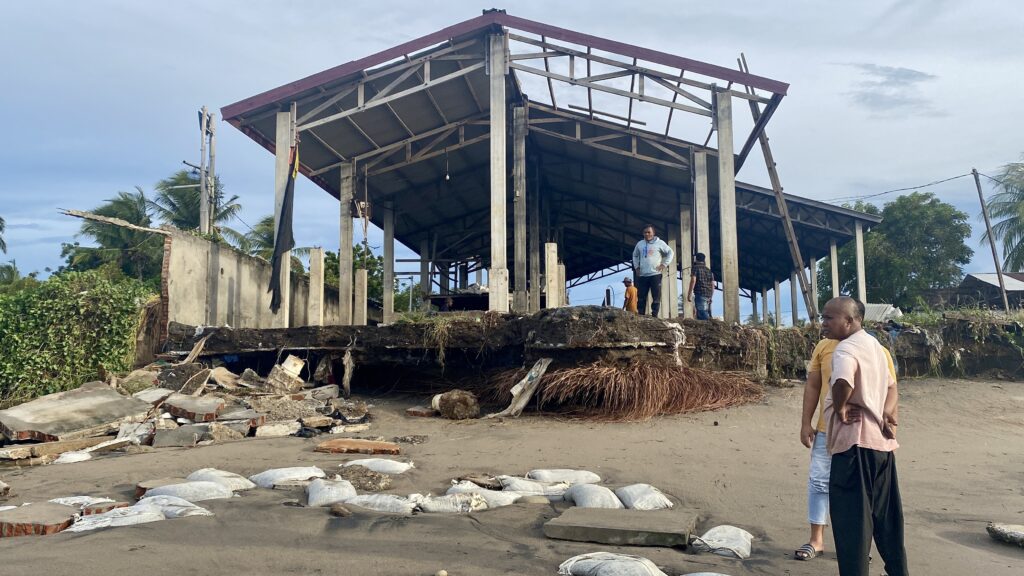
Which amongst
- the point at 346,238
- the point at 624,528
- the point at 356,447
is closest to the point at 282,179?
the point at 346,238

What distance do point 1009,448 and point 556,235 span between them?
635 inches

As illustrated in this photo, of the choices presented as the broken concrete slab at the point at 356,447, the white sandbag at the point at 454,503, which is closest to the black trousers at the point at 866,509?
the white sandbag at the point at 454,503

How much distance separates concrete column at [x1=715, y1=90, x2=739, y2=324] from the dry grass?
3.07 metres

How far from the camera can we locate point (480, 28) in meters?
11.5

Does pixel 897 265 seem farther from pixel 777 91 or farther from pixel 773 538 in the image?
pixel 773 538

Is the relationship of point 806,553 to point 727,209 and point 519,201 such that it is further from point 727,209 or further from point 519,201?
point 519,201

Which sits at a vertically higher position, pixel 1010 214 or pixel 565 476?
pixel 1010 214

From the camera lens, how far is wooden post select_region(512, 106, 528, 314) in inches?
520

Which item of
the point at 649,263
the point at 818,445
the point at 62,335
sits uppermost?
the point at 649,263

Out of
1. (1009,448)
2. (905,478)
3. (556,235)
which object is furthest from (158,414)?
(556,235)

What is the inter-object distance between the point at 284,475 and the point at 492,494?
1.66 metres

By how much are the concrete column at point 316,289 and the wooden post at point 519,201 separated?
365 cm

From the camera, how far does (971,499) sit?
4.77 metres

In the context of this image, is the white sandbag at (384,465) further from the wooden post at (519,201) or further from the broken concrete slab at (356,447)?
the wooden post at (519,201)
